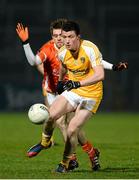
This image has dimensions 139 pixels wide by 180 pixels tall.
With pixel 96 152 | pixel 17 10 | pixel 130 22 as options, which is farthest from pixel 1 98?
pixel 96 152

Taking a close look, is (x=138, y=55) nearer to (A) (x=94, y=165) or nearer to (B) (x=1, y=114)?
(B) (x=1, y=114)

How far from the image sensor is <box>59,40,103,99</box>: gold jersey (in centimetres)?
1077

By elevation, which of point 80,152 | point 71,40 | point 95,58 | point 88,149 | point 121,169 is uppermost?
point 71,40

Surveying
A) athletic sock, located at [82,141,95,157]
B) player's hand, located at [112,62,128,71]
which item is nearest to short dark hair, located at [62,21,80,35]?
player's hand, located at [112,62,128,71]

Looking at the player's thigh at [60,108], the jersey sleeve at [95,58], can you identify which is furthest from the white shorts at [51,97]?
the jersey sleeve at [95,58]

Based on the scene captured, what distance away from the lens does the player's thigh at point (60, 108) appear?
10.8 metres

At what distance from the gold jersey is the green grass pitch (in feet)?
3.58

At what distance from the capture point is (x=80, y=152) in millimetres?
14141

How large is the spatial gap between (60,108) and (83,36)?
20556 mm

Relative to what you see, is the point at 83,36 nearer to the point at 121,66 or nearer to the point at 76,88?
the point at 121,66

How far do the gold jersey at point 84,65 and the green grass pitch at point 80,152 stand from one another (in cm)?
109

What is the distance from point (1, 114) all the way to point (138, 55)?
22.2ft

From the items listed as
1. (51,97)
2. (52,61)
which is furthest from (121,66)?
(51,97)

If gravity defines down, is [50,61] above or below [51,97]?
above
